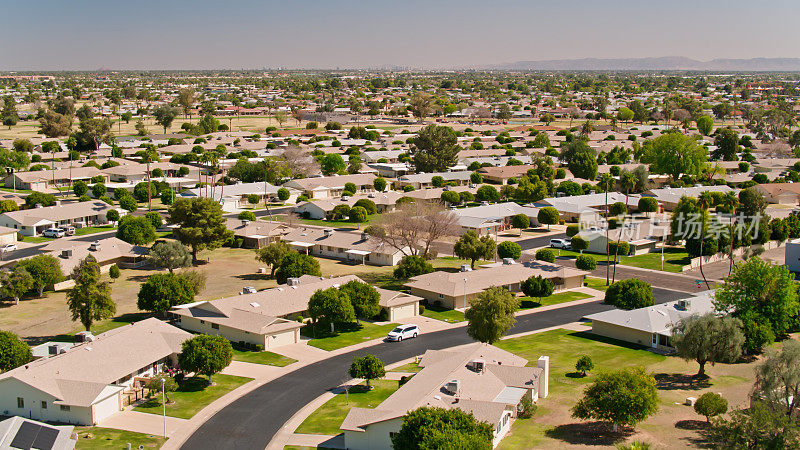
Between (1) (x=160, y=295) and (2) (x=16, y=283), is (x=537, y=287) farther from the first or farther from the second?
(2) (x=16, y=283)

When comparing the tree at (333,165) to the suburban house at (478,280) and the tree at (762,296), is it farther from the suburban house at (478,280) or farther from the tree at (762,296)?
the tree at (762,296)

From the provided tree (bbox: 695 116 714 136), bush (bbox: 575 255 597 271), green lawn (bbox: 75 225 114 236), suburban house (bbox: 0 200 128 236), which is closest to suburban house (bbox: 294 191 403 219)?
suburban house (bbox: 0 200 128 236)

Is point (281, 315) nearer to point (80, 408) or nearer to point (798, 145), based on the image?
point (80, 408)

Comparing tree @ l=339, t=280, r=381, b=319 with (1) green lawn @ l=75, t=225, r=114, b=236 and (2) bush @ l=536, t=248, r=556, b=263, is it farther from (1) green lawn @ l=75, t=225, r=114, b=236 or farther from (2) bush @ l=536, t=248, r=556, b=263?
(1) green lawn @ l=75, t=225, r=114, b=236

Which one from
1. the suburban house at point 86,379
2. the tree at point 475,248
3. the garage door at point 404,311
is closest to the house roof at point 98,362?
the suburban house at point 86,379

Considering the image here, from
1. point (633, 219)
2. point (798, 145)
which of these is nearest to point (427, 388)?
point (633, 219)

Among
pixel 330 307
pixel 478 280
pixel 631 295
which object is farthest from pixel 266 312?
pixel 631 295
